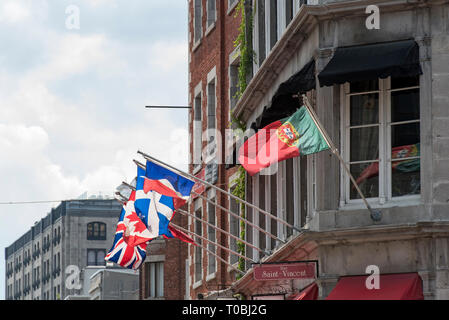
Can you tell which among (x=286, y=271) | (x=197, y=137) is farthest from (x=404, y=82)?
(x=197, y=137)

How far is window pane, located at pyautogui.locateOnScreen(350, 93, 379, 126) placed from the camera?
24.0 metres

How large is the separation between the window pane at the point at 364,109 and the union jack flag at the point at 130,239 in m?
5.19

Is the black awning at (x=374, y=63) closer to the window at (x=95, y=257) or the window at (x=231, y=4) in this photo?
the window at (x=231, y=4)

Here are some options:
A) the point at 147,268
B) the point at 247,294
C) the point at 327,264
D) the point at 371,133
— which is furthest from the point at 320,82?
the point at 147,268

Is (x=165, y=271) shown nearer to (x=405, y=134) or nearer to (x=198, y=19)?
(x=198, y=19)

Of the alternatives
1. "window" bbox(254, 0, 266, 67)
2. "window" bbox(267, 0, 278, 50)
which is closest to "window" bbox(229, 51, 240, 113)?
"window" bbox(254, 0, 266, 67)

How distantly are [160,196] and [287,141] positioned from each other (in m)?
3.72

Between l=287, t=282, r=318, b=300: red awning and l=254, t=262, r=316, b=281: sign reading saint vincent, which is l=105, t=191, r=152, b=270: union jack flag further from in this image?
l=287, t=282, r=318, b=300: red awning

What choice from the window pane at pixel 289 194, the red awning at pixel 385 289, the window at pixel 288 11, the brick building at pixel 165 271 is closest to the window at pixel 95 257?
the brick building at pixel 165 271

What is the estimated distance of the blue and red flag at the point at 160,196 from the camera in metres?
25.9

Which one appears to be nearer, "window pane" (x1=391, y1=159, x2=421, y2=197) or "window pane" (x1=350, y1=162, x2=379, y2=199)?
"window pane" (x1=391, y1=159, x2=421, y2=197)

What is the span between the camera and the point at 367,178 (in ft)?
78.6

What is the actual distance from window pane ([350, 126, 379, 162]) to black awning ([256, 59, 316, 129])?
1.36 m

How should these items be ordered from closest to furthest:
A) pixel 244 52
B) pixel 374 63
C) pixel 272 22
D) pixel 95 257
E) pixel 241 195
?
pixel 374 63, pixel 272 22, pixel 241 195, pixel 244 52, pixel 95 257
